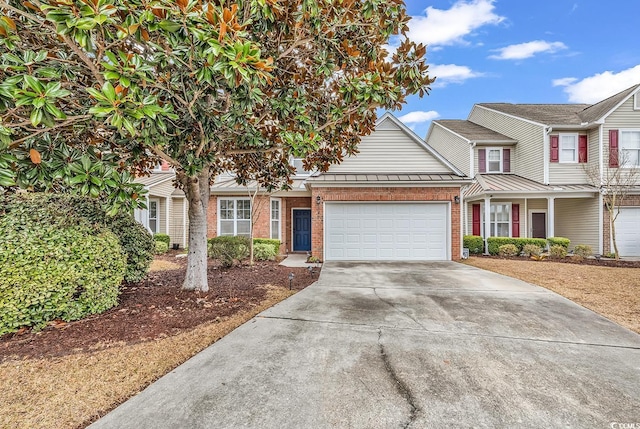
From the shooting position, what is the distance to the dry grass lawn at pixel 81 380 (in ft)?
7.97

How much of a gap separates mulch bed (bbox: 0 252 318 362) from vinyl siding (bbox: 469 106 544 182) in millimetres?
13368

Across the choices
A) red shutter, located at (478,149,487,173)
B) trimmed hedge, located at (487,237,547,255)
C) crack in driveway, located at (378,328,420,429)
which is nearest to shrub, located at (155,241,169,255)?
crack in driveway, located at (378,328,420,429)

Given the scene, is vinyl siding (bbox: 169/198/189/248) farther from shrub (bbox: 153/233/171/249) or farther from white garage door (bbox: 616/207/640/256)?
white garage door (bbox: 616/207/640/256)

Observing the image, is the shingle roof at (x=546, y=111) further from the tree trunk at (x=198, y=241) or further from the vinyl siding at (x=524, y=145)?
the tree trunk at (x=198, y=241)

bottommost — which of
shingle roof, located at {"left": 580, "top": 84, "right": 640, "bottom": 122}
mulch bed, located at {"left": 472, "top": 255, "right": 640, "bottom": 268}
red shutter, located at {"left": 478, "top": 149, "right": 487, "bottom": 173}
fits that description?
mulch bed, located at {"left": 472, "top": 255, "right": 640, "bottom": 268}

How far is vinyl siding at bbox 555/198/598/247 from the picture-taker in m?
13.9

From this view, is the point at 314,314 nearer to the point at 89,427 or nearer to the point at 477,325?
the point at 477,325

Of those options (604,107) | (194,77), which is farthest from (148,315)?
(604,107)

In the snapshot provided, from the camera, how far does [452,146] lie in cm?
1738

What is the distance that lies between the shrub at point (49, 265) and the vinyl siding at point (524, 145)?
17087 millimetres

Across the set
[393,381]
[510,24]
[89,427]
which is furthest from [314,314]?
[510,24]

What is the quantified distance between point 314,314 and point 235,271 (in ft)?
15.7

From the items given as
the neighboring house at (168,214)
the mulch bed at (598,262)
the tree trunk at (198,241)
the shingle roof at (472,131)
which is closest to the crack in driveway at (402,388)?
the tree trunk at (198,241)

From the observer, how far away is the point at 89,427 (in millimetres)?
2277
